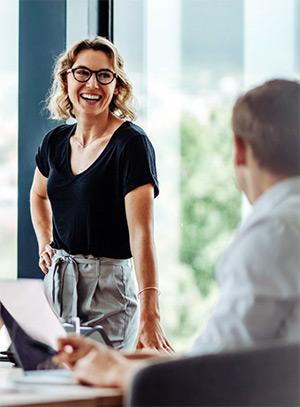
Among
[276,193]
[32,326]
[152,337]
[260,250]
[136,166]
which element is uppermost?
[136,166]

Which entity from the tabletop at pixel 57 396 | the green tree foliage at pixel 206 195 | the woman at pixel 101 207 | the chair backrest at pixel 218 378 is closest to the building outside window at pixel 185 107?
the green tree foliage at pixel 206 195

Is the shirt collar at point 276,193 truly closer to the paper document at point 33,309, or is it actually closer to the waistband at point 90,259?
the paper document at point 33,309

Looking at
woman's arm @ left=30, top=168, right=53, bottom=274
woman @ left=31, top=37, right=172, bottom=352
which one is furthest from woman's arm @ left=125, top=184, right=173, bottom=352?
woman's arm @ left=30, top=168, right=53, bottom=274

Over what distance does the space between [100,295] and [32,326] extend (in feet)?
3.08

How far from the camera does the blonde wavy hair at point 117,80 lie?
3086mm

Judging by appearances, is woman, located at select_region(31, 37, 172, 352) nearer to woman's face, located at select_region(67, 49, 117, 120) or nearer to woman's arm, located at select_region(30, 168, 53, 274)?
woman's face, located at select_region(67, 49, 117, 120)

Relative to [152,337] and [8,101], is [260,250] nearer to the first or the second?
[152,337]

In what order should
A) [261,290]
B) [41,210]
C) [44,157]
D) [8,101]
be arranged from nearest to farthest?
1. [261,290]
2. [44,157]
3. [41,210]
4. [8,101]

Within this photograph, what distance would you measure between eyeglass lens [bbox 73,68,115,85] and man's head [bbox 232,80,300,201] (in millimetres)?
1408

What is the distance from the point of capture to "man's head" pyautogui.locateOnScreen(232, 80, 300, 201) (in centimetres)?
168

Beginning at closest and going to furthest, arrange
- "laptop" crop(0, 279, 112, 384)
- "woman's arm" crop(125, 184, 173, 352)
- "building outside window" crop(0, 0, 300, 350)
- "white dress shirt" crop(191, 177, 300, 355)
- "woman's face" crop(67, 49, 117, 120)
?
1. "white dress shirt" crop(191, 177, 300, 355)
2. "laptop" crop(0, 279, 112, 384)
3. "woman's arm" crop(125, 184, 173, 352)
4. "woman's face" crop(67, 49, 117, 120)
5. "building outside window" crop(0, 0, 300, 350)

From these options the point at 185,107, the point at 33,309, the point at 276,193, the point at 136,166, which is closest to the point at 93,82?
the point at 136,166

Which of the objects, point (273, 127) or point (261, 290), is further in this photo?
point (273, 127)

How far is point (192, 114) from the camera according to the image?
12.6 ft
